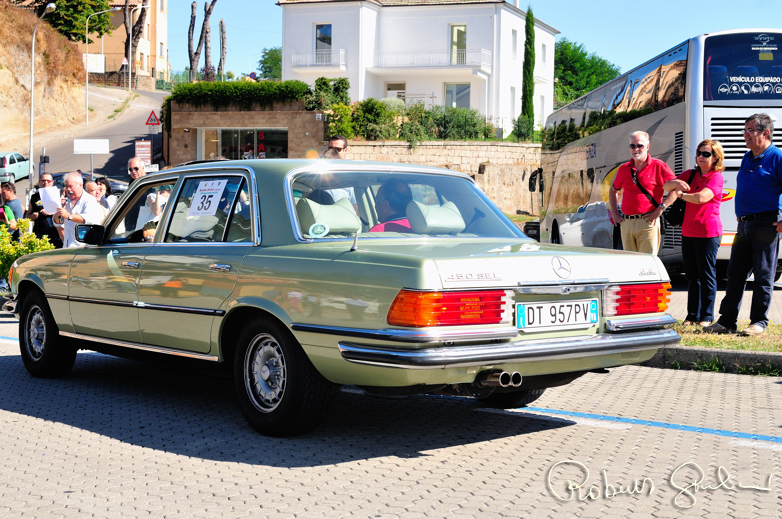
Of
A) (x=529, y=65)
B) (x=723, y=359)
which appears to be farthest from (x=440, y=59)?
(x=723, y=359)

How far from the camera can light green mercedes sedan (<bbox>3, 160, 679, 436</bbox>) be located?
14.7 ft

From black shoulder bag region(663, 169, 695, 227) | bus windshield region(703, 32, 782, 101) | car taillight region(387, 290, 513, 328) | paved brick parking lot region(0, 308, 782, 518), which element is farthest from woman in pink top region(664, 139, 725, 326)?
bus windshield region(703, 32, 782, 101)

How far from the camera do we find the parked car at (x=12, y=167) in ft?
145

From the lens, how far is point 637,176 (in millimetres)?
9414

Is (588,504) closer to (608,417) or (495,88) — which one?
(608,417)

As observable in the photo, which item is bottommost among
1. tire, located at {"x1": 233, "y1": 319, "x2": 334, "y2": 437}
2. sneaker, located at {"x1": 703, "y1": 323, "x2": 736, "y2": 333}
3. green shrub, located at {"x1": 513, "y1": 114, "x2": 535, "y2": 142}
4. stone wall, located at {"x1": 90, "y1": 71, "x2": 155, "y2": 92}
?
sneaker, located at {"x1": 703, "y1": 323, "x2": 736, "y2": 333}

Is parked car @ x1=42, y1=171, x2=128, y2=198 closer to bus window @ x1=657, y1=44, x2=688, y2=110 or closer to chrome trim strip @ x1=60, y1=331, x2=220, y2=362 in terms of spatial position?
bus window @ x1=657, y1=44, x2=688, y2=110

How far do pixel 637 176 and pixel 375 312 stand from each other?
225 inches

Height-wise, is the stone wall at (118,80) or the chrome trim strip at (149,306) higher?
the stone wall at (118,80)

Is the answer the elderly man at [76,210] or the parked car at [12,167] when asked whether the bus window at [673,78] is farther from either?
the parked car at [12,167]

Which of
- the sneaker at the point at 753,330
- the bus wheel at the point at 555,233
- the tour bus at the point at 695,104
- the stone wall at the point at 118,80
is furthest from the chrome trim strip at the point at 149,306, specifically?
the stone wall at the point at 118,80

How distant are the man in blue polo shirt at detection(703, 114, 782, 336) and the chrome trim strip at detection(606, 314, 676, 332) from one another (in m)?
3.55

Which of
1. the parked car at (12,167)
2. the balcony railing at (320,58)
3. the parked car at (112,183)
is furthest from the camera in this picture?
the balcony railing at (320,58)

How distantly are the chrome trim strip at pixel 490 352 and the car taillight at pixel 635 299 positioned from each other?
0.50 ft
